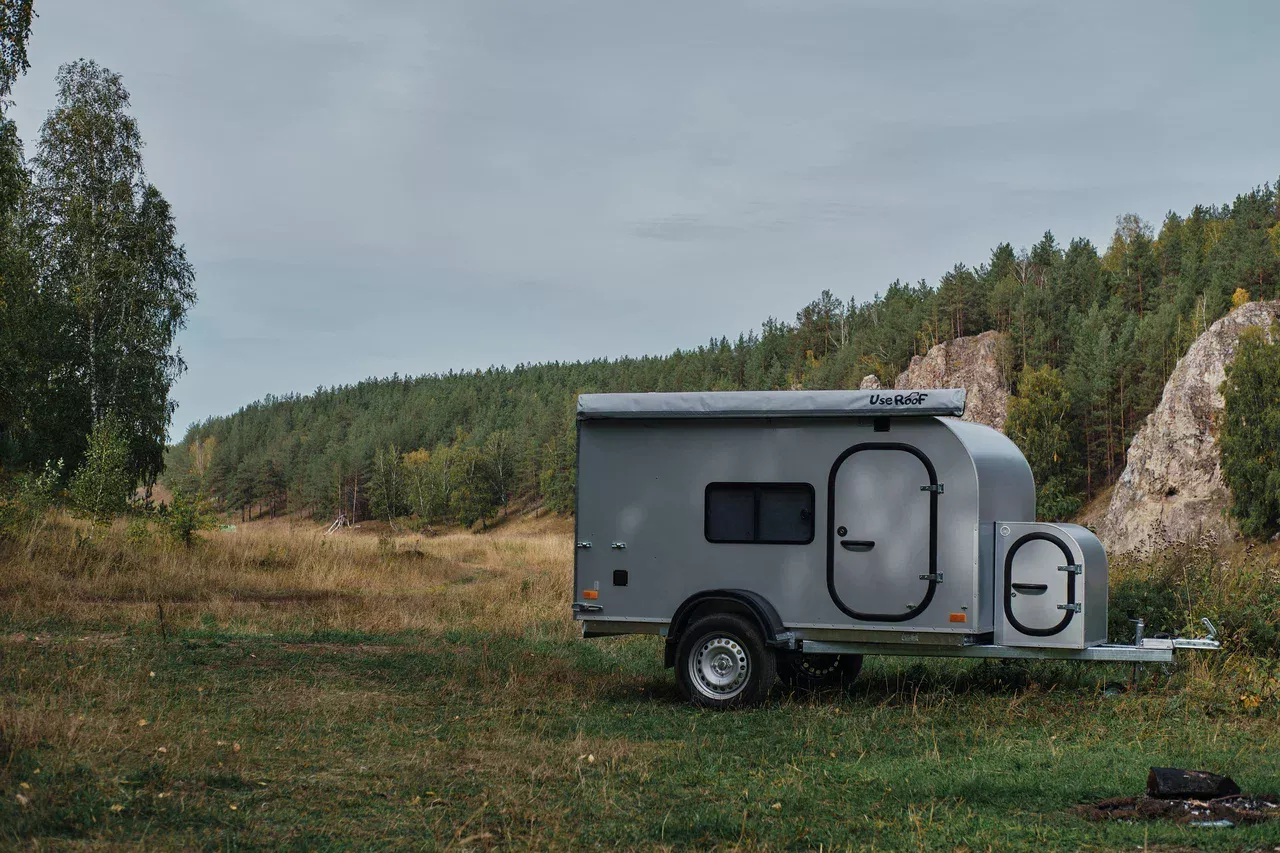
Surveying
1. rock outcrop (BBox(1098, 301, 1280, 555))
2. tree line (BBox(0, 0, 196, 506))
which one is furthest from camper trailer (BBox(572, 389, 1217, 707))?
rock outcrop (BBox(1098, 301, 1280, 555))

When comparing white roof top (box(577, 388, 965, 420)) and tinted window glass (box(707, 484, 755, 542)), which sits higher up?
white roof top (box(577, 388, 965, 420))

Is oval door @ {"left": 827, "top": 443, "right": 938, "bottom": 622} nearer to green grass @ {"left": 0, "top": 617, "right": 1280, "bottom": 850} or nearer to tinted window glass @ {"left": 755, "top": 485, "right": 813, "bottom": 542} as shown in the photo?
tinted window glass @ {"left": 755, "top": 485, "right": 813, "bottom": 542}

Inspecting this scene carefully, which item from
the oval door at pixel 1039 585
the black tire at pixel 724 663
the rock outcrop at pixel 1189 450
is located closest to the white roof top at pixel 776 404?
the oval door at pixel 1039 585

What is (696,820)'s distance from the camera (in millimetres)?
6016

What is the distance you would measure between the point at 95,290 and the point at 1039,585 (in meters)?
27.3

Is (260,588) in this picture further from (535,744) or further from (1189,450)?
(1189,450)

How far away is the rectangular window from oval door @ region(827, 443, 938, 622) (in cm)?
27

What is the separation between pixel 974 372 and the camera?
89.1m

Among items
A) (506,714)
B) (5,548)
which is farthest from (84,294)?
(506,714)

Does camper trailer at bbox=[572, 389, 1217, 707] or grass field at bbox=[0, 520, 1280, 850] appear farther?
camper trailer at bbox=[572, 389, 1217, 707]

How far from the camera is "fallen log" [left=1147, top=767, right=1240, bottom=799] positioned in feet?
21.0

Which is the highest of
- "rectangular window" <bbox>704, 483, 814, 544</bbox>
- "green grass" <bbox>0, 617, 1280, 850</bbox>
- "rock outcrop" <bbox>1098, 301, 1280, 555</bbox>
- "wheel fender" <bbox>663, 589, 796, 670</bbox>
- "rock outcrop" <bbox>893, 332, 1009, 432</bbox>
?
"rock outcrop" <bbox>893, 332, 1009, 432</bbox>

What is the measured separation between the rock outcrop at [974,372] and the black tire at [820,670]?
77579 millimetres

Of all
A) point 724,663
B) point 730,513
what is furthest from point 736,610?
point 730,513
